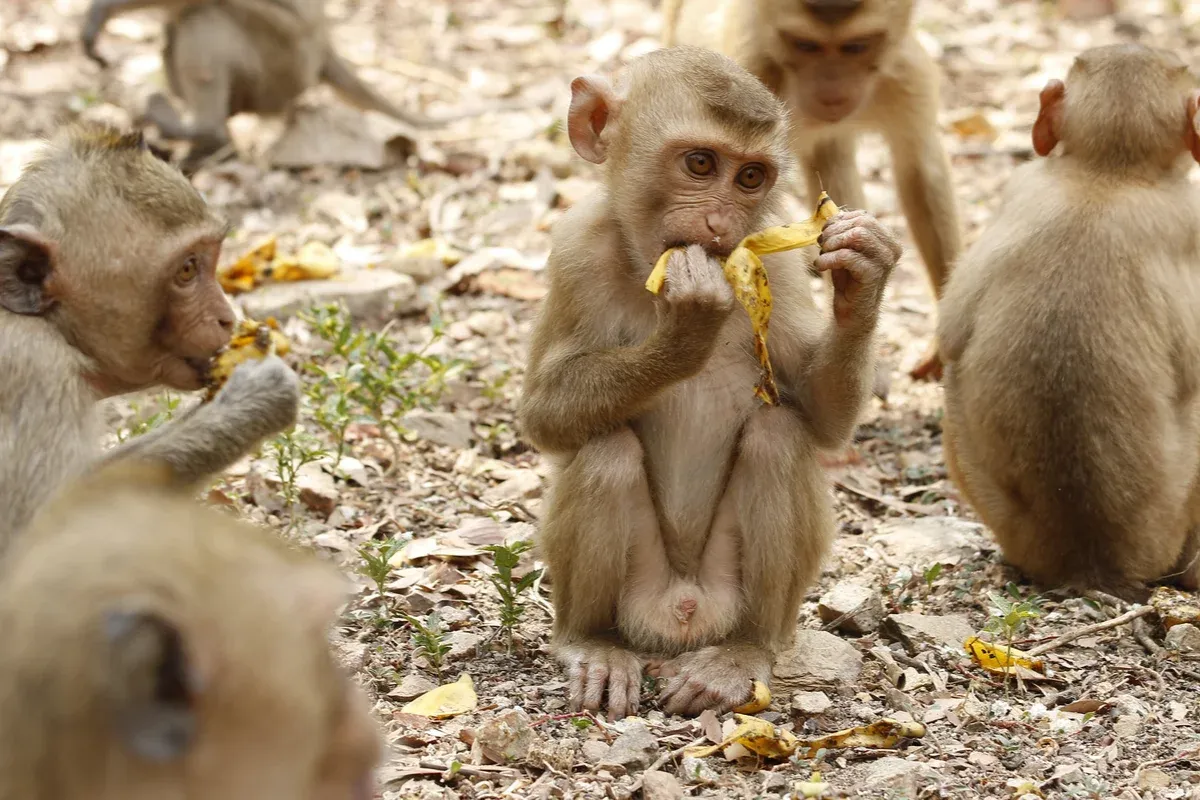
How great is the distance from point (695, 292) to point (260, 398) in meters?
1.25

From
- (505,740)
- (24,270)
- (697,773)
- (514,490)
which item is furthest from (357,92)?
(697,773)

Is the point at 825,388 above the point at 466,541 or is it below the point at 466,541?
above

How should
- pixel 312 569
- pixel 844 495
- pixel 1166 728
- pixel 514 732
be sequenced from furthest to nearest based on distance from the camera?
pixel 844 495, pixel 1166 728, pixel 514 732, pixel 312 569

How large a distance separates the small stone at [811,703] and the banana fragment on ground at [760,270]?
2.88 ft

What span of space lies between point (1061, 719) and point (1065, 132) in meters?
2.35

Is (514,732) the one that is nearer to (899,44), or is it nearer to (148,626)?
(148,626)

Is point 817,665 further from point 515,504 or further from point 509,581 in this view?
point 515,504

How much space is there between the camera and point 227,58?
10289 millimetres

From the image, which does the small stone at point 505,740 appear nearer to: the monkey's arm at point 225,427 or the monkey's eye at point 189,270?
the monkey's arm at point 225,427

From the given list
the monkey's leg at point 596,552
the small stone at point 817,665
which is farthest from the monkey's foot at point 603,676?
the small stone at point 817,665

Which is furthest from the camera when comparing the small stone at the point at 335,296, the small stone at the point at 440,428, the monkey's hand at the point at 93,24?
the monkey's hand at the point at 93,24

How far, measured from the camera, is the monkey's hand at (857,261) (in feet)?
14.3

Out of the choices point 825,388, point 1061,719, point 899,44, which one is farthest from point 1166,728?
point 899,44

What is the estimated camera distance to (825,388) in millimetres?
4566
